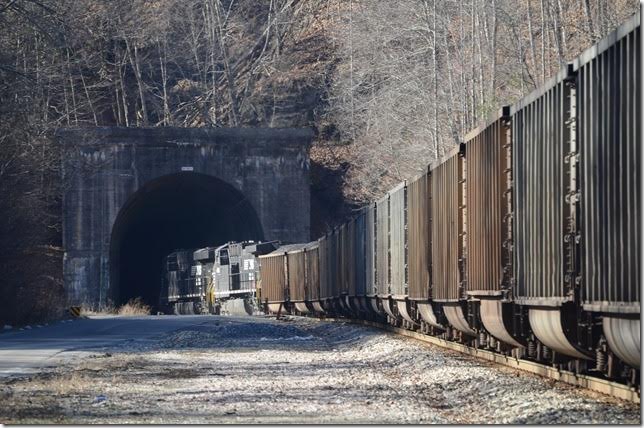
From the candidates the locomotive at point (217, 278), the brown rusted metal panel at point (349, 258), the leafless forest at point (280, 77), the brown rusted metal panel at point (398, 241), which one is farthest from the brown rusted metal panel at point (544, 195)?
the locomotive at point (217, 278)

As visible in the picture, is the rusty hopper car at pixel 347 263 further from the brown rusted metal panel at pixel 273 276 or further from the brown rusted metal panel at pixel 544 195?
the brown rusted metal panel at pixel 544 195

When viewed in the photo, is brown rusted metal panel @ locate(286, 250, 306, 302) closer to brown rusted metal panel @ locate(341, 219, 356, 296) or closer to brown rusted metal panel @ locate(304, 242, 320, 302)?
brown rusted metal panel @ locate(304, 242, 320, 302)

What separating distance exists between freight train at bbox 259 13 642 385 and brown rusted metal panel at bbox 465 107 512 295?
22 mm

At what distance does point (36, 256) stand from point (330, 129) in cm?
3739

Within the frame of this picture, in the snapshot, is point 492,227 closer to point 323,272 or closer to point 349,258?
point 349,258

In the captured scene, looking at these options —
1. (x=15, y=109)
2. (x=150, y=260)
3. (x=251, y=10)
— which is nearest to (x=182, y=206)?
(x=150, y=260)

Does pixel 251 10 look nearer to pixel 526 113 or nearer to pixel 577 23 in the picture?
pixel 577 23

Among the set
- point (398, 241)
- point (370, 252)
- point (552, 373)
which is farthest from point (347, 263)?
point (552, 373)

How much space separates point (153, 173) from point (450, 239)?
4014 cm

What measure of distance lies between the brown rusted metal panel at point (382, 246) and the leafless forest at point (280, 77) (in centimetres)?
750

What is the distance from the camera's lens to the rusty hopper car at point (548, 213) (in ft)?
40.1

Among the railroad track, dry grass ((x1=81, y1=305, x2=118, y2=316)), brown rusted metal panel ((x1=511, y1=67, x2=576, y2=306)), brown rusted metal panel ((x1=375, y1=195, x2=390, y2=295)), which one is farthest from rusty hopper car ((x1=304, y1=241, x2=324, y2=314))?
brown rusted metal panel ((x1=511, y1=67, x2=576, y2=306))

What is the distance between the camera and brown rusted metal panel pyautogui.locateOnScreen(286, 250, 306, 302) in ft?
151

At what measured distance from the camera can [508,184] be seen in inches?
595
